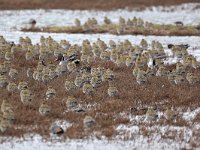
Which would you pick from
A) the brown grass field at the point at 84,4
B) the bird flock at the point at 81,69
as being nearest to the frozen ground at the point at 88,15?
the brown grass field at the point at 84,4

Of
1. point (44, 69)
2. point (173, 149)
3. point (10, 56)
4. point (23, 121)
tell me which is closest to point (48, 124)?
point (23, 121)

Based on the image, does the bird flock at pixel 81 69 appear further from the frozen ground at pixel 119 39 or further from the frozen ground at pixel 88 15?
the frozen ground at pixel 88 15

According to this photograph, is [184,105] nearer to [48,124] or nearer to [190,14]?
[48,124]

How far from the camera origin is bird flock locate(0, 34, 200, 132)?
1961 cm

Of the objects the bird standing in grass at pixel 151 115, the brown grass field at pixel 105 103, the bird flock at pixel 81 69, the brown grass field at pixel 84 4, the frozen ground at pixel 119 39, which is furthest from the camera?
the brown grass field at pixel 84 4

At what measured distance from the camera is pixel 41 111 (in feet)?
61.4

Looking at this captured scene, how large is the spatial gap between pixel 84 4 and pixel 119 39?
58.9ft

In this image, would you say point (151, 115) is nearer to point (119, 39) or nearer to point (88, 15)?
point (119, 39)

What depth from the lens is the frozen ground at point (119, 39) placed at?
53.7ft

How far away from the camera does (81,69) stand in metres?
25.7

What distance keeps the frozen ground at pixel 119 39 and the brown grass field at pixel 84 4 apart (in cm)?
152

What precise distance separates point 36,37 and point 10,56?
9978 millimetres

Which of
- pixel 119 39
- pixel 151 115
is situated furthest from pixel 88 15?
pixel 151 115

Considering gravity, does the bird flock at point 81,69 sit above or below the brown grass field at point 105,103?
above
